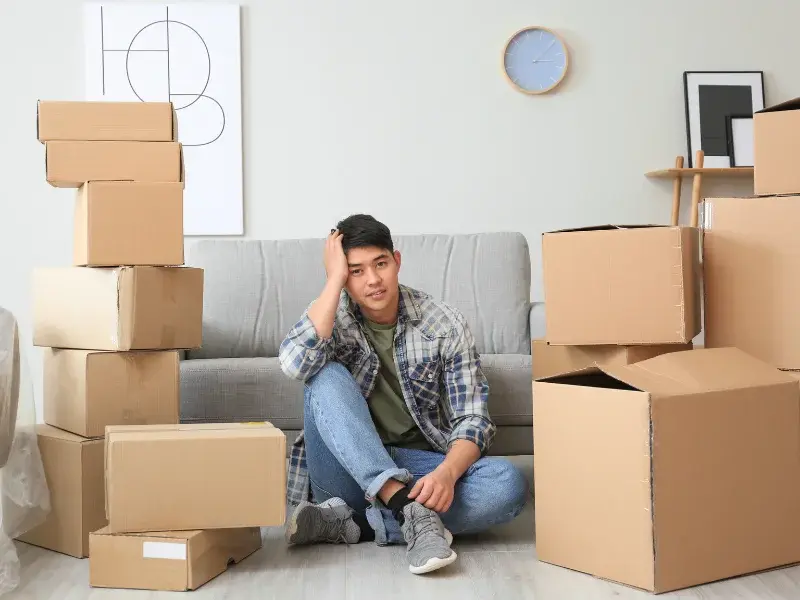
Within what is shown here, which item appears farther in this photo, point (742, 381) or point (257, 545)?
point (257, 545)

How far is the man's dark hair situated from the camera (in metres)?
1.96

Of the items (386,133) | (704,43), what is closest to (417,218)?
(386,133)

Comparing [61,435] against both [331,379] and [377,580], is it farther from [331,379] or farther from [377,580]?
[377,580]

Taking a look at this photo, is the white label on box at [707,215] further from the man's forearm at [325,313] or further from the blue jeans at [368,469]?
the man's forearm at [325,313]

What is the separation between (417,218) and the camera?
11.9 ft

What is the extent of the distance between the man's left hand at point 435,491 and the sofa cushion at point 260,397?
607mm

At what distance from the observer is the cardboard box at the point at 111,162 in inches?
72.5

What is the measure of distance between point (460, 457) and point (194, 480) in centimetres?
55

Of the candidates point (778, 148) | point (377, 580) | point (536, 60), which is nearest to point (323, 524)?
point (377, 580)

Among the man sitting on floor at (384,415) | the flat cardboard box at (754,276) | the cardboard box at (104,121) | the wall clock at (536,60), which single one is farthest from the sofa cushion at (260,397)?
the wall clock at (536,60)

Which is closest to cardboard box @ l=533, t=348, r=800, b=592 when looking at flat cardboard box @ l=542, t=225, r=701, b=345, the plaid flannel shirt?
flat cardboard box @ l=542, t=225, r=701, b=345

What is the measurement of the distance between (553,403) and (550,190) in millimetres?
2084

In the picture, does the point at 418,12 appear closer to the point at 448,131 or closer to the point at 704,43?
the point at 448,131

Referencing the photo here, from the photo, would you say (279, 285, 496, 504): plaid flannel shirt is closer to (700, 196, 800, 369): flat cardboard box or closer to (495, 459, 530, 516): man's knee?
(495, 459, 530, 516): man's knee
